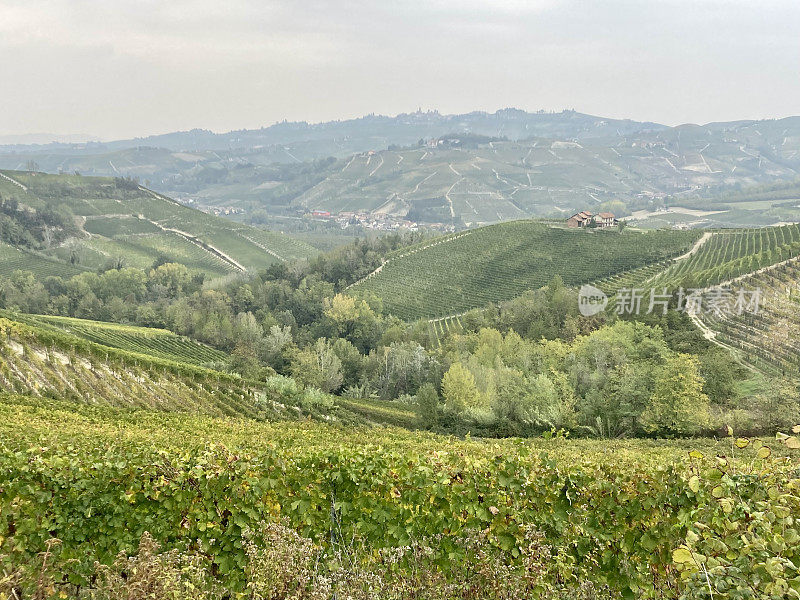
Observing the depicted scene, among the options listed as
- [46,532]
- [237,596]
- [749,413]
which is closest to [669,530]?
[237,596]

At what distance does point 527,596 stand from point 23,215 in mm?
179476

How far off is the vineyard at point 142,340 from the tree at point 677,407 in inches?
1724

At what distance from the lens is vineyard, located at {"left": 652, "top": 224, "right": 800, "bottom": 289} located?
5812 cm

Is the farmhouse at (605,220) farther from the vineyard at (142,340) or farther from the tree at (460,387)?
the vineyard at (142,340)

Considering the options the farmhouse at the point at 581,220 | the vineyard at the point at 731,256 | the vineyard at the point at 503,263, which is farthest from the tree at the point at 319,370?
the farmhouse at the point at 581,220

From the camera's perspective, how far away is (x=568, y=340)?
59.5 m

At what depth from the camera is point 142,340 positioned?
64000 mm

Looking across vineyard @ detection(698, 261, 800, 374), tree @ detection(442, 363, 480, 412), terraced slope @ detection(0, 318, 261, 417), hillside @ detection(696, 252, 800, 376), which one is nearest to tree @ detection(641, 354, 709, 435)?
tree @ detection(442, 363, 480, 412)

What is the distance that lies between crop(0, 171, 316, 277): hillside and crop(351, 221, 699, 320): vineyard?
162 feet

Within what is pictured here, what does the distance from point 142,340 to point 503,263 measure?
→ 66.5 metres

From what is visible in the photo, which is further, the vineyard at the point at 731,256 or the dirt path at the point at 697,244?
the dirt path at the point at 697,244

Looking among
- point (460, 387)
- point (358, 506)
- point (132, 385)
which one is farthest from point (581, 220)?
point (358, 506)

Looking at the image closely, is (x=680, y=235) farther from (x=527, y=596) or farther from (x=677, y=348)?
(x=527, y=596)

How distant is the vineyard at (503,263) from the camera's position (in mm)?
91812
